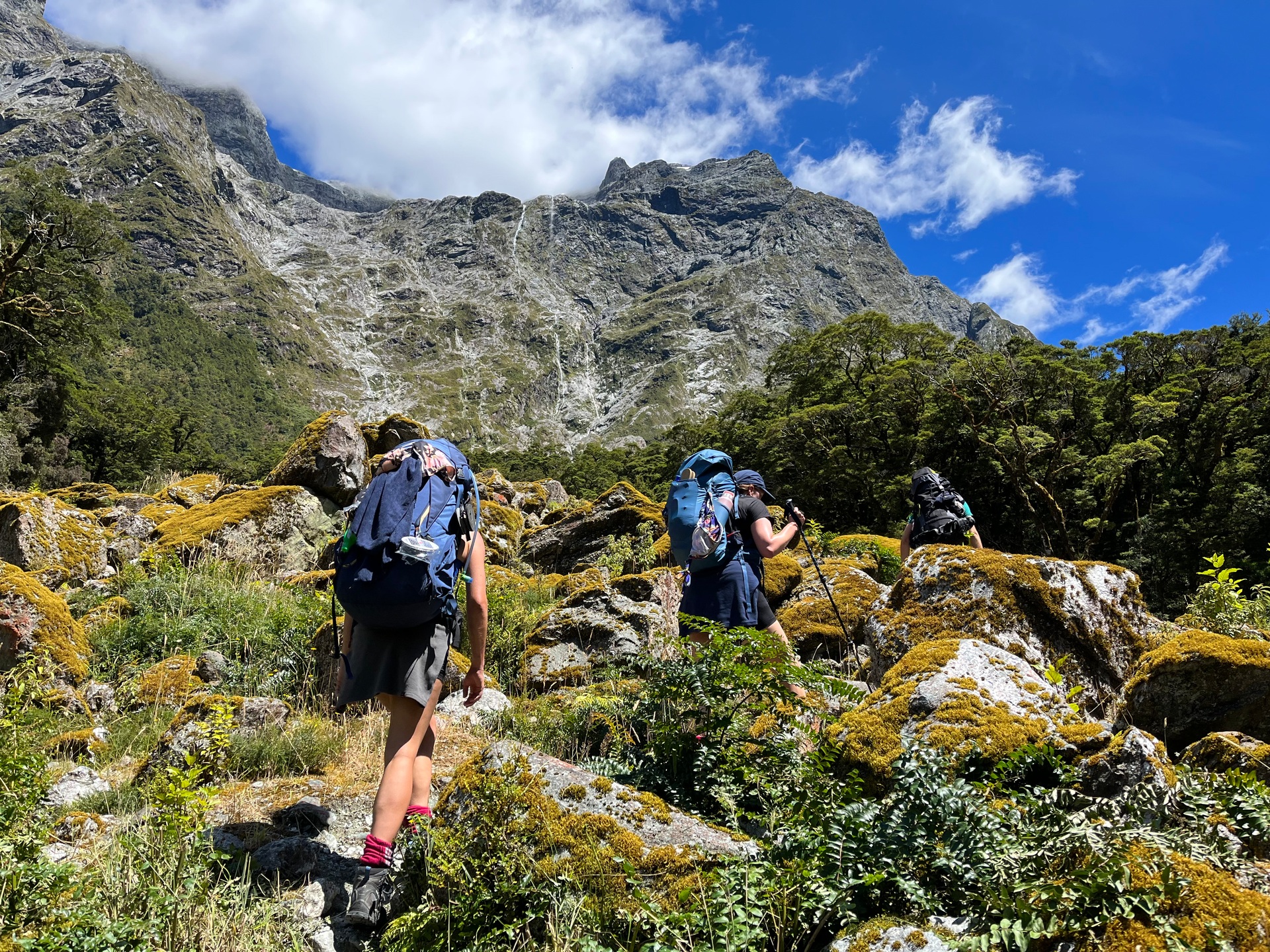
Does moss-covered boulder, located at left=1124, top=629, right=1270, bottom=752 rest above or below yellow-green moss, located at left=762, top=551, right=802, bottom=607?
below

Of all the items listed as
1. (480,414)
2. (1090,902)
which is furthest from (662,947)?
(480,414)

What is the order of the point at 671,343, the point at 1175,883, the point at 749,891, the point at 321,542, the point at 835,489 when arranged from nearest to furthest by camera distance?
the point at 1175,883 < the point at 749,891 < the point at 321,542 < the point at 835,489 < the point at 671,343

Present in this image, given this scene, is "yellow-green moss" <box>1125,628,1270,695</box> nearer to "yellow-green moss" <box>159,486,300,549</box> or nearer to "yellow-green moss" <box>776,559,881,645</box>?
"yellow-green moss" <box>776,559,881,645</box>

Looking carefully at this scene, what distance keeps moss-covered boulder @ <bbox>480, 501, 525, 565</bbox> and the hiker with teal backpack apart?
7.78 meters

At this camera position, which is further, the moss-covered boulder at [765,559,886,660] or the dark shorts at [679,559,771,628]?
the moss-covered boulder at [765,559,886,660]

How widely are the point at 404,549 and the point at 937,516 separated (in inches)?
196

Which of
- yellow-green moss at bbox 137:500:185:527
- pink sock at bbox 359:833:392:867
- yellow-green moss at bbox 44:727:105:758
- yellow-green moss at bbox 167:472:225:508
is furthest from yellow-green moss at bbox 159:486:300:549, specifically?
pink sock at bbox 359:833:392:867

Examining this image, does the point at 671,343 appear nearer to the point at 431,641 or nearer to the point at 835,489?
the point at 835,489

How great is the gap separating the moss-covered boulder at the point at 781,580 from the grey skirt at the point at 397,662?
4.77 m

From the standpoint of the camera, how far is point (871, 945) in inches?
78.0

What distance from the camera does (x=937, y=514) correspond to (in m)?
6.18

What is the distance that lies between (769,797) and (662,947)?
1053 millimetres

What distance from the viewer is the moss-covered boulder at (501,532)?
37.1ft

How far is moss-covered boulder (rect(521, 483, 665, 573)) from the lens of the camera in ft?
36.4
